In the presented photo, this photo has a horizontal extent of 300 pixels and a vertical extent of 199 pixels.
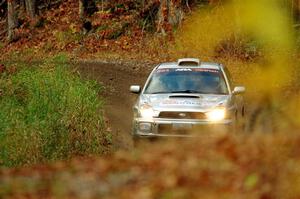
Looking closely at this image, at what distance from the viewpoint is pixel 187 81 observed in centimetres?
1425

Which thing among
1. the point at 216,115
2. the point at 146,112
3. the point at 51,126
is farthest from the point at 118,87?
the point at 216,115

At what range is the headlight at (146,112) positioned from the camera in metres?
13.0

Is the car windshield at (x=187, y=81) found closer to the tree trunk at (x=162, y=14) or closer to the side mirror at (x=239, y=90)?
the side mirror at (x=239, y=90)

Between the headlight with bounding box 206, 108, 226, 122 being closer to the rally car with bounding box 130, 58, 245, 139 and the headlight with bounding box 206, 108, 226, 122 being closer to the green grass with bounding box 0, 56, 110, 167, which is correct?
the rally car with bounding box 130, 58, 245, 139

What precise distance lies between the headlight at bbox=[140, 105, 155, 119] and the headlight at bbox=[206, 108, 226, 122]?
1.02 m

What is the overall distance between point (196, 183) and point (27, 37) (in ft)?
109

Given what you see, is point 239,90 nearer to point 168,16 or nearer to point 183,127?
point 183,127

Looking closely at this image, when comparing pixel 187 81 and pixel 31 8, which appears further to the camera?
pixel 31 8

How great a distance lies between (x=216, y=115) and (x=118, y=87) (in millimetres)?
11684

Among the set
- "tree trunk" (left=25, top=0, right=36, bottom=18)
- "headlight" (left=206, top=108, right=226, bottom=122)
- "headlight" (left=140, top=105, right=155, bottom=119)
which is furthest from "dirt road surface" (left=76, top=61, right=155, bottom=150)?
"tree trunk" (left=25, top=0, right=36, bottom=18)

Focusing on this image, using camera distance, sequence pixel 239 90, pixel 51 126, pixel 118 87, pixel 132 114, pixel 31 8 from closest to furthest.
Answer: pixel 51 126 < pixel 239 90 < pixel 132 114 < pixel 118 87 < pixel 31 8

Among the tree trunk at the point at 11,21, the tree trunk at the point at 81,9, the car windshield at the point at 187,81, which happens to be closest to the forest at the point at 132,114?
the car windshield at the point at 187,81

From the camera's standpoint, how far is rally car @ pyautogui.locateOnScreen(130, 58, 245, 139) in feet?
41.9

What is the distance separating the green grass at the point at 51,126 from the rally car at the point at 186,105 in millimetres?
979
